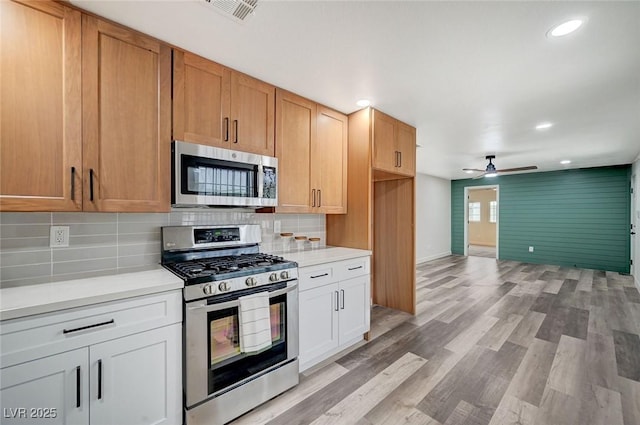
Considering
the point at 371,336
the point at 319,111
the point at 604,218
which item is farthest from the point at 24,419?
the point at 604,218

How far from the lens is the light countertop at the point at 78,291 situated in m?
1.21

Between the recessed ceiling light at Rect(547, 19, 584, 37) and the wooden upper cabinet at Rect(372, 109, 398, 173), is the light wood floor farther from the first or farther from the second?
the recessed ceiling light at Rect(547, 19, 584, 37)

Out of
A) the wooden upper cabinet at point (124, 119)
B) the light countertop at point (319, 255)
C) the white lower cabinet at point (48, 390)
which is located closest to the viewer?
the white lower cabinet at point (48, 390)

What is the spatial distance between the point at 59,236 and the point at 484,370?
3329 millimetres

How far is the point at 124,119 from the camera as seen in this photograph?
5.61ft

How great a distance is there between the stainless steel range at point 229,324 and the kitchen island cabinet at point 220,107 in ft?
2.44

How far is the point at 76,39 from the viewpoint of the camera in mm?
1546

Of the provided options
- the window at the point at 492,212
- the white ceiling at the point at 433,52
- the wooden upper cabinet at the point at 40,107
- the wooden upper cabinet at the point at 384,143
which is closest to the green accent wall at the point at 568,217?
the window at the point at 492,212

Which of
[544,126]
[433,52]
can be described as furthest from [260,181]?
[544,126]

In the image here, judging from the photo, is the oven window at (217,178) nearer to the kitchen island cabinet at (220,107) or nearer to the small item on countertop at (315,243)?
the kitchen island cabinet at (220,107)

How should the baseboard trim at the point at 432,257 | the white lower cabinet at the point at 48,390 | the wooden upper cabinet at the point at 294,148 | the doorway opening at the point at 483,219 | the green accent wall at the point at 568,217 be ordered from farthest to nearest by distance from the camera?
the doorway opening at the point at 483,219 → the baseboard trim at the point at 432,257 → the green accent wall at the point at 568,217 → the wooden upper cabinet at the point at 294,148 → the white lower cabinet at the point at 48,390

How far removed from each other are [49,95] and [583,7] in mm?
2962

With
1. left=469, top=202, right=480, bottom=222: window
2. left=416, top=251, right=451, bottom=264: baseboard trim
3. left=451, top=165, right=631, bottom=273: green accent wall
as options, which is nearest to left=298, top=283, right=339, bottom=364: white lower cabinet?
left=416, top=251, right=451, bottom=264: baseboard trim

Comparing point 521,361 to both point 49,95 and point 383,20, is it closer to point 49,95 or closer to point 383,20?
point 383,20
